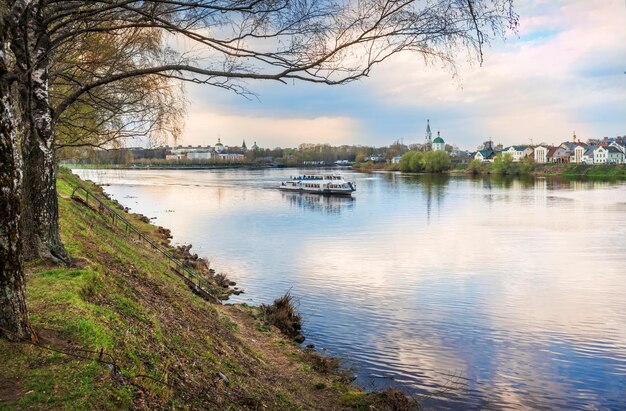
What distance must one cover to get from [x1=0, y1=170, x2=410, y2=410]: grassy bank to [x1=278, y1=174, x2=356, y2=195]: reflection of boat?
6176cm

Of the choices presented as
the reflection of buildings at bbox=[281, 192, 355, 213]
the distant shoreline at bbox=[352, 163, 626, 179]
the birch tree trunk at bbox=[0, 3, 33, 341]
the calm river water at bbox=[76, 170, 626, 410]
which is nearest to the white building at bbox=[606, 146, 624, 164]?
the distant shoreline at bbox=[352, 163, 626, 179]

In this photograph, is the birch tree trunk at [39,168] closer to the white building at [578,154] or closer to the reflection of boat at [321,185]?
the reflection of boat at [321,185]

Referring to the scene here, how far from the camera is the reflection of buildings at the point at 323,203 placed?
58691mm

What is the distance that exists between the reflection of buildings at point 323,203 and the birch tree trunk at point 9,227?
49373 mm

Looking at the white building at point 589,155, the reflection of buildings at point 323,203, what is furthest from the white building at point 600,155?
the reflection of buildings at point 323,203

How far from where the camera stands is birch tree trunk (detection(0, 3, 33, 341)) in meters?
6.07

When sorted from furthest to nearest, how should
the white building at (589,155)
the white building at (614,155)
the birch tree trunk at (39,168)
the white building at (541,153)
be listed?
1. the white building at (541,153)
2. the white building at (589,155)
3. the white building at (614,155)
4. the birch tree trunk at (39,168)

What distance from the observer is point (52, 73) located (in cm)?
1033

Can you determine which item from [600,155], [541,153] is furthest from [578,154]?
[541,153]

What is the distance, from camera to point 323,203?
219 feet

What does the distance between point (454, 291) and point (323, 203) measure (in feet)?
146

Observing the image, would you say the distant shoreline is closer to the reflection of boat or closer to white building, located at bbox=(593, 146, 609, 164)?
white building, located at bbox=(593, 146, 609, 164)

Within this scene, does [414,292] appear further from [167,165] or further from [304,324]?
Result: [167,165]

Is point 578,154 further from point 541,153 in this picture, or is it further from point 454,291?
point 454,291
